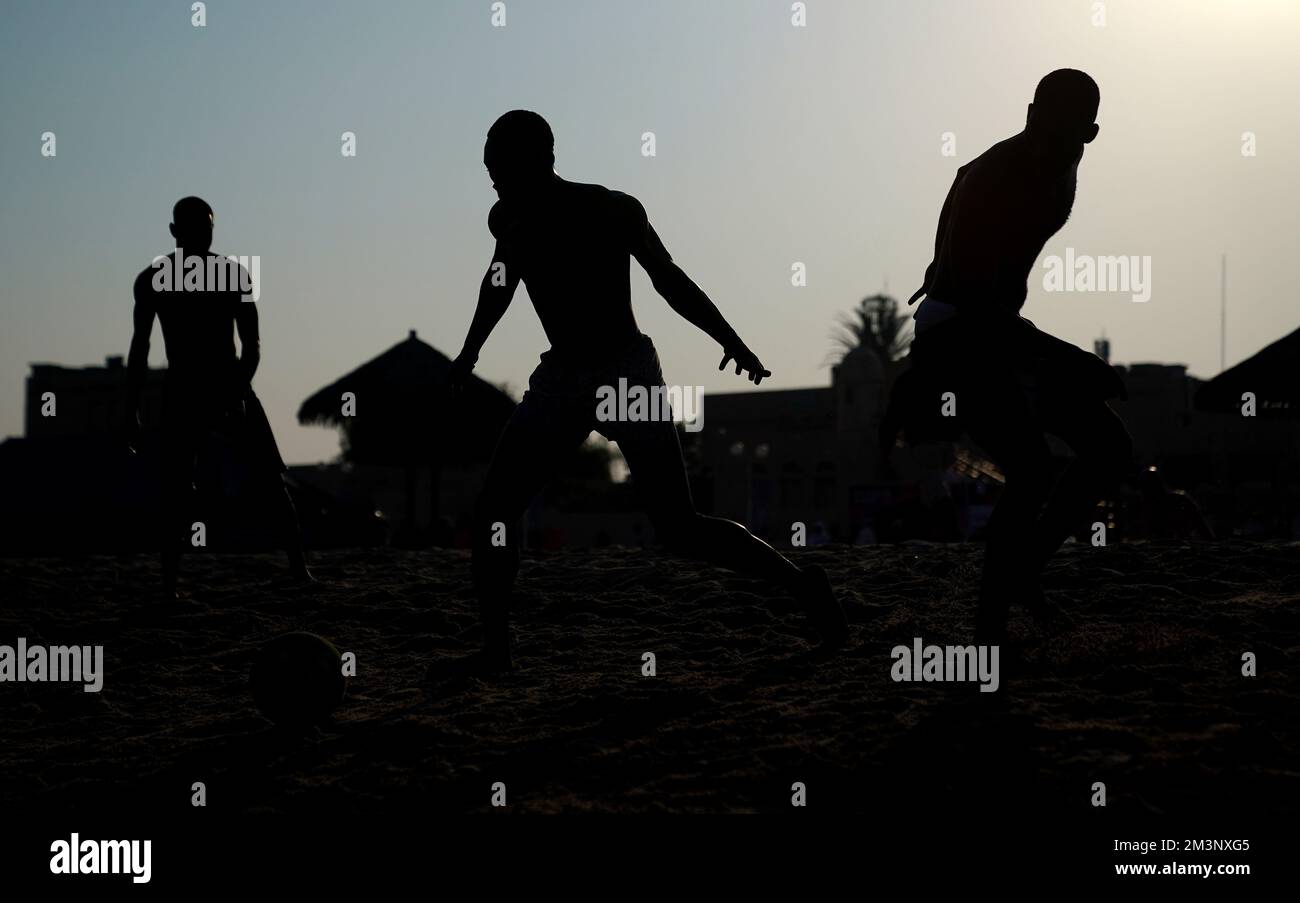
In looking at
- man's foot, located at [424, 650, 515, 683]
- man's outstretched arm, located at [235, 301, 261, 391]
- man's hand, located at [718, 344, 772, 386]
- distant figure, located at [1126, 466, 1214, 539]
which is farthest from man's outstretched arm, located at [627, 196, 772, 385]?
distant figure, located at [1126, 466, 1214, 539]

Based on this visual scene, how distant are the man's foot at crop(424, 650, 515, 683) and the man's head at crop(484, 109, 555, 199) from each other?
69.5 inches

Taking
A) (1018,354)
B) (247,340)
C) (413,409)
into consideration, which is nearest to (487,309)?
(1018,354)

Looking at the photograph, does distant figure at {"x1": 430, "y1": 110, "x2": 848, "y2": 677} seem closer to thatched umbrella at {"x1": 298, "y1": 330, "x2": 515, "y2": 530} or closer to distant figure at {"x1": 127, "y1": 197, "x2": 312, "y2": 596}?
distant figure at {"x1": 127, "y1": 197, "x2": 312, "y2": 596}

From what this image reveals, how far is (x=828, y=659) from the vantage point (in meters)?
5.63

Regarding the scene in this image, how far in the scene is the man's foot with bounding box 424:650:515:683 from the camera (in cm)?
560

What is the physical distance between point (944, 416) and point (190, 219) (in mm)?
4374

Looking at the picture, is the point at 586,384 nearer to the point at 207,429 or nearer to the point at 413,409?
the point at 207,429

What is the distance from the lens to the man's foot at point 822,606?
533 cm

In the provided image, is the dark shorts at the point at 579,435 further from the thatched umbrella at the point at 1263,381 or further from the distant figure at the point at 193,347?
the thatched umbrella at the point at 1263,381

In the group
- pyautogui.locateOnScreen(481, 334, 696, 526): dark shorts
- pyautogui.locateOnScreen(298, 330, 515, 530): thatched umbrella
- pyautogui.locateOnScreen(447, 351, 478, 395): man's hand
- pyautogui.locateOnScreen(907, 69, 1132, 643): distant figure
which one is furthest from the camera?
pyautogui.locateOnScreen(298, 330, 515, 530): thatched umbrella

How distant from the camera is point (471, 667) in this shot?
5.75m

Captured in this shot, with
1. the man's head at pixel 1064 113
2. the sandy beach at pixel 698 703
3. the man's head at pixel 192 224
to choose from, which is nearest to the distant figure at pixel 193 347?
the man's head at pixel 192 224

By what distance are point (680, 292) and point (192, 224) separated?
350 centimetres
